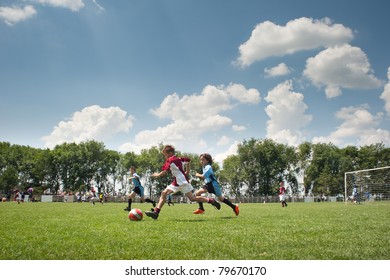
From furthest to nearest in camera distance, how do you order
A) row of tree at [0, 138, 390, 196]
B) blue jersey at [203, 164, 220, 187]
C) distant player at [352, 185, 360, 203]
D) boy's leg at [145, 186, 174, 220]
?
row of tree at [0, 138, 390, 196] < distant player at [352, 185, 360, 203] < blue jersey at [203, 164, 220, 187] < boy's leg at [145, 186, 174, 220]

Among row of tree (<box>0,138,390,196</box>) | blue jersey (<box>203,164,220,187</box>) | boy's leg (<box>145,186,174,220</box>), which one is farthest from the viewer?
row of tree (<box>0,138,390,196</box>)

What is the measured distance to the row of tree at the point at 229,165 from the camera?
291 feet

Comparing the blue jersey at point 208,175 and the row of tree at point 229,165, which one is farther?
the row of tree at point 229,165

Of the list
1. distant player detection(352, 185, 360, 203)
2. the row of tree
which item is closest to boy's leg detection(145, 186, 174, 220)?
distant player detection(352, 185, 360, 203)

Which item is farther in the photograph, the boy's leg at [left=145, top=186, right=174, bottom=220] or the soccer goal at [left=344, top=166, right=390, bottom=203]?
the soccer goal at [left=344, top=166, right=390, bottom=203]

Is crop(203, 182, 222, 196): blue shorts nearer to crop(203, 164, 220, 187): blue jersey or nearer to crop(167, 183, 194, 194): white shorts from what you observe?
crop(203, 164, 220, 187): blue jersey

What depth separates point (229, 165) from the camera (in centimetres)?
10281

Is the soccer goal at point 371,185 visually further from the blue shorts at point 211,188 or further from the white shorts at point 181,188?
the white shorts at point 181,188

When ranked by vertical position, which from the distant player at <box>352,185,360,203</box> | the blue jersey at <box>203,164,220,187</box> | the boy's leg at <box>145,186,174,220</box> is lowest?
the distant player at <box>352,185,360,203</box>

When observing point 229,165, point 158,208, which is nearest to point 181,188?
point 158,208

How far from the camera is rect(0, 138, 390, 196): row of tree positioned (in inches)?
3494

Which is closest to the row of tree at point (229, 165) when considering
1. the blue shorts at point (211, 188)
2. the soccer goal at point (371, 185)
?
the soccer goal at point (371, 185)
